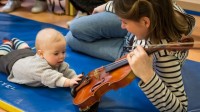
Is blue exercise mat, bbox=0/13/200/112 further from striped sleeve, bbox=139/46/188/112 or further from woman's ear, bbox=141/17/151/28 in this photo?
woman's ear, bbox=141/17/151/28

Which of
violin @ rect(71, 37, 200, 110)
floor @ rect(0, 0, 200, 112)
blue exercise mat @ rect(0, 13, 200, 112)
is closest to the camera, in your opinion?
violin @ rect(71, 37, 200, 110)

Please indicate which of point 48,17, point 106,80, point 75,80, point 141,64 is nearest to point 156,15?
point 141,64

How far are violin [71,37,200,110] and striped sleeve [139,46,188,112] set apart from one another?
7 centimetres

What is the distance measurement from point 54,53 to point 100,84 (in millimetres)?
302

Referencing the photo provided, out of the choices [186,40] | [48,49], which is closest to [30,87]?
[48,49]

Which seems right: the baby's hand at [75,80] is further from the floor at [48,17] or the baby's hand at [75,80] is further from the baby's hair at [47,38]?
the floor at [48,17]

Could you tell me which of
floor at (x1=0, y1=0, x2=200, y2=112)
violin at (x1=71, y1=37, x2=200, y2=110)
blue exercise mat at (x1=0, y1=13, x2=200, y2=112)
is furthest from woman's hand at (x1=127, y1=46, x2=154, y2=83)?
floor at (x1=0, y1=0, x2=200, y2=112)

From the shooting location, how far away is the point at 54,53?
1.27 metres

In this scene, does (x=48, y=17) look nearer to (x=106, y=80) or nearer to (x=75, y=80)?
(x=75, y=80)

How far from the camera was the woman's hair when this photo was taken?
38.8 inches

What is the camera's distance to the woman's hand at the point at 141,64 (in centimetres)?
97

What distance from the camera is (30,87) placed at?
1.35 metres

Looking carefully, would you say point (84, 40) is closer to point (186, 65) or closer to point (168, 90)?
point (186, 65)

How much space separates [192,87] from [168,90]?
397mm
